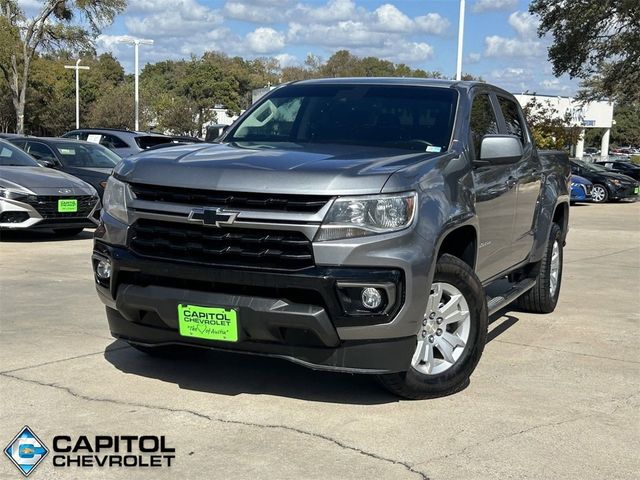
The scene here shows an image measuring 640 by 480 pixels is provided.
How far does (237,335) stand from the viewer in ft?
14.6

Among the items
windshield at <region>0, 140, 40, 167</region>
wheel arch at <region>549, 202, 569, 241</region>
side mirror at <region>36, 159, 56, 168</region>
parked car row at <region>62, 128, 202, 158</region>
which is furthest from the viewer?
parked car row at <region>62, 128, 202, 158</region>

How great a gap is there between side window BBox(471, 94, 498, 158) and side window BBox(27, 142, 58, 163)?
10.0 m

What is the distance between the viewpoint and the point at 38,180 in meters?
11.7

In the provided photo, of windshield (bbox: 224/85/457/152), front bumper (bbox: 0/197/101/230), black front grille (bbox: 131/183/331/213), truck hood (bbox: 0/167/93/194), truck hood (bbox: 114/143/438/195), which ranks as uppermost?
windshield (bbox: 224/85/457/152)

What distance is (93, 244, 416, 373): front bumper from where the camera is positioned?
4305 millimetres

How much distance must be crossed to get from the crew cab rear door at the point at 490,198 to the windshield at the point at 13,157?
27.6 feet

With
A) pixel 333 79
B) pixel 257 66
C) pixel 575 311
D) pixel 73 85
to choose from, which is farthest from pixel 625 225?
pixel 257 66

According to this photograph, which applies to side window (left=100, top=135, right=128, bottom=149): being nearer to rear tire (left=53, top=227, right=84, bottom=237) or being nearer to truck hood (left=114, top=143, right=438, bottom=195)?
rear tire (left=53, top=227, right=84, bottom=237)

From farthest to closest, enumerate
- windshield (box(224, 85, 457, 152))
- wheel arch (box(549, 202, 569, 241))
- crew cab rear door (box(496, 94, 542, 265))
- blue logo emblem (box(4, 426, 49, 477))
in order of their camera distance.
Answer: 1. wheel arch (box(549, 202, 569, 241))
2. crew cab rear door (box(496, 94, 542, 265))
3. windshield (box(224, 85, 457, 152))
4. blue logo emblem (box(4, 426, 49, 477))

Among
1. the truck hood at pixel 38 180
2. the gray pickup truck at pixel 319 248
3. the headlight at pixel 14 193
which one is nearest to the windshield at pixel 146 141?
the truck hood at pixel 38 180

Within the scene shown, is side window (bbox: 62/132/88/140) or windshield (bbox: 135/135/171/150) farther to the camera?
side window (bbox: 62/132/88/140)

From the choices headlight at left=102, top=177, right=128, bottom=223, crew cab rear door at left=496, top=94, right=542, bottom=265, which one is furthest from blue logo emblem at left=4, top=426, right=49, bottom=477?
crew cab rear door at left=496, top=94, right=542, bottom=265

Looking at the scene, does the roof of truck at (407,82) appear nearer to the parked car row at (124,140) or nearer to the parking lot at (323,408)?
the parking lot at (323,408)

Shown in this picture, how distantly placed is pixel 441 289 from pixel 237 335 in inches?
49.3
